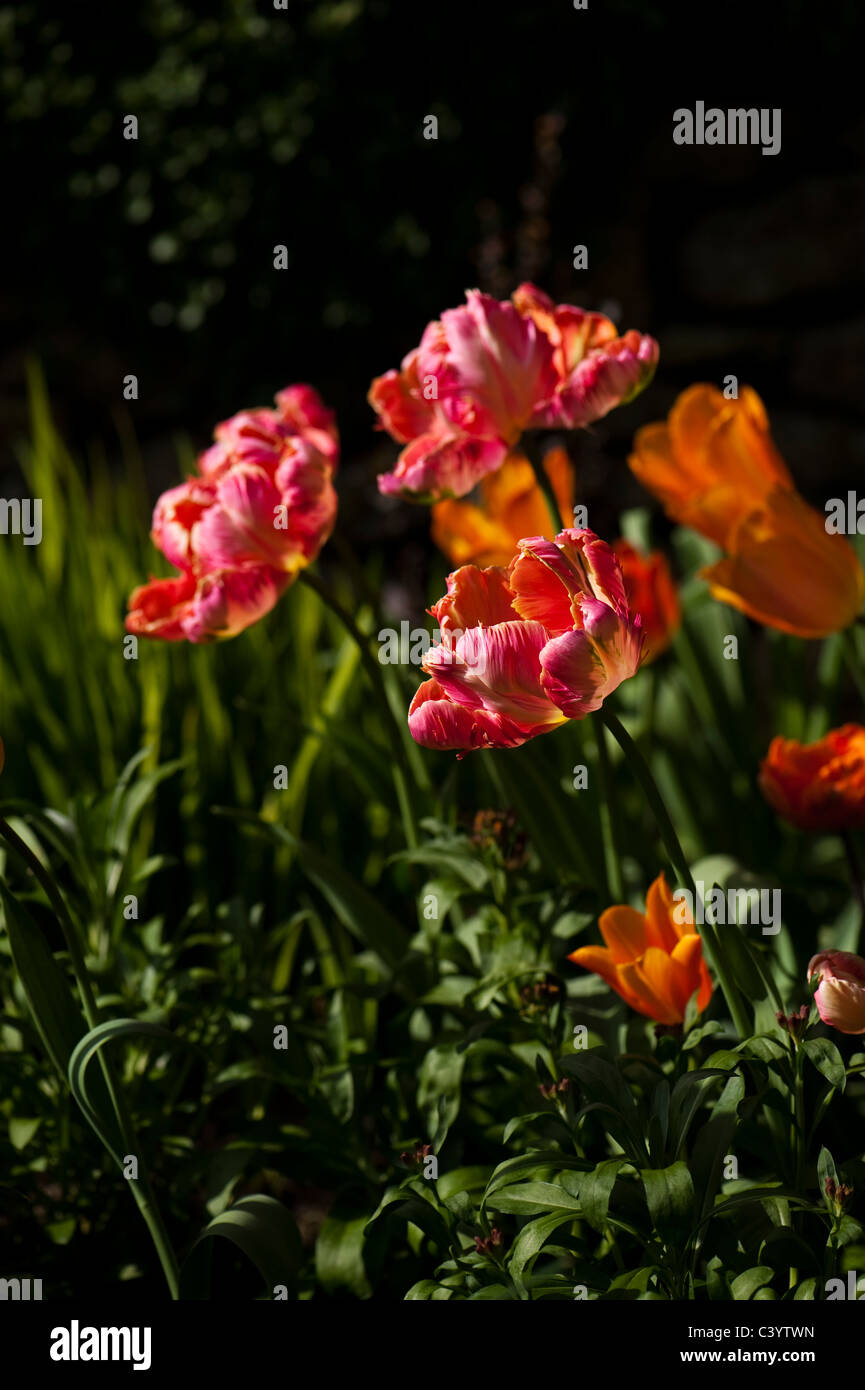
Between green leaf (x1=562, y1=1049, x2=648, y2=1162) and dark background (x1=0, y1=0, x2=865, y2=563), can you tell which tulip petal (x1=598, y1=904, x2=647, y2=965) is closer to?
green leaf (x1=562, y1=1049, x2=648, y2=1162)

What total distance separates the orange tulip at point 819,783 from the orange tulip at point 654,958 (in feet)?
0.69

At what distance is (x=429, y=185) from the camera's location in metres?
2.93

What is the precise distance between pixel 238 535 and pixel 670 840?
39 centimetres

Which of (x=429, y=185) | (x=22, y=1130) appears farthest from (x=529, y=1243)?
(x=429, y=185)

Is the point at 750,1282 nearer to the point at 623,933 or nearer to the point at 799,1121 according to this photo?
the point at 799,1121

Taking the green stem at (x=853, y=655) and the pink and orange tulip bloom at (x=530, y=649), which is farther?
the green stem at (x=853, y=655)

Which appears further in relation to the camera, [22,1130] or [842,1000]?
[22,1130]

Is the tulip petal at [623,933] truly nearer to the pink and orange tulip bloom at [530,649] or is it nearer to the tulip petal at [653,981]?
the tulip petal at [653,981]

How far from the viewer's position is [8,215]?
3250 mm

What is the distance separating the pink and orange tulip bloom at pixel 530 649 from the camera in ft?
2.10

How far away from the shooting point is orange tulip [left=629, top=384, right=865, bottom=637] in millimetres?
1027

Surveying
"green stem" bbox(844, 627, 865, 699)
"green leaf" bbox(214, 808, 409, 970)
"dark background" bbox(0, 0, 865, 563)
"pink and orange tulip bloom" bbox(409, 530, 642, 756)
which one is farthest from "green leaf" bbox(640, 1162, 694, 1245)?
"dark background" bbox(0, 0, 865, 563)

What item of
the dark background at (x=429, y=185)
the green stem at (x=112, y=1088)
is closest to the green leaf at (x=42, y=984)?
the green stem at (x=112, y=1088)
